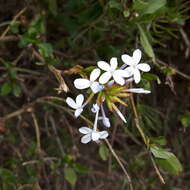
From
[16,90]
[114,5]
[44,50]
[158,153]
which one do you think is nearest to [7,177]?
[16,90]

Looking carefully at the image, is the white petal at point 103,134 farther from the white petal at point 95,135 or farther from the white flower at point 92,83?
the white flower at point 92,83

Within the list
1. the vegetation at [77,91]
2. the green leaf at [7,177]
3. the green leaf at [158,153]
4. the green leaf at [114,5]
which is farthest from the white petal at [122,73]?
the green leaf at [7,177]

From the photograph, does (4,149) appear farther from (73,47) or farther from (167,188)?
(167,188)

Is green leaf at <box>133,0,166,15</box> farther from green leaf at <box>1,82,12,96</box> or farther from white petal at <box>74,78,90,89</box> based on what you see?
green leaf at <box>1,82,12,96</box>

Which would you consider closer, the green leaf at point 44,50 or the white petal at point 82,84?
the white petal at point 82,84

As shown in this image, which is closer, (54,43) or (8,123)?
(8,123)

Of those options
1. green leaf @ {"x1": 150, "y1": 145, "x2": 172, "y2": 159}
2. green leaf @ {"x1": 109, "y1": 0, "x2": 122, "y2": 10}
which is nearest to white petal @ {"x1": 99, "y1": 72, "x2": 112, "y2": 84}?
green leaf @ {"x1": 150, "y1": 145, "x2": 172, "y2": 159}

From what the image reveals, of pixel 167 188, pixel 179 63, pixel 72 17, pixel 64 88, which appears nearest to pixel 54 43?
pixel 72 17

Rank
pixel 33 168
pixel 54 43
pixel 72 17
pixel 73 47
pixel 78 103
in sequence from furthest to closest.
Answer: pixel 54 43, pixel 72 17, pixel 73 47, pixel 33 168, pixel 78 103

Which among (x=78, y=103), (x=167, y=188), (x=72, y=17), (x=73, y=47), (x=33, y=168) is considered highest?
(x=72, y=17)
